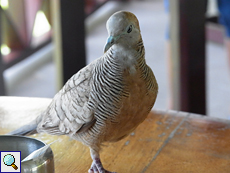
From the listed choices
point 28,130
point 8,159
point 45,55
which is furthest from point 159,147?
point 45,55

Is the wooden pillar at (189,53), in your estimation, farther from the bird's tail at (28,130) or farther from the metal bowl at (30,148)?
the metal bowl at (30,148)

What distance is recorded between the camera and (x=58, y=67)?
2123mm

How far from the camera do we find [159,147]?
1.09m

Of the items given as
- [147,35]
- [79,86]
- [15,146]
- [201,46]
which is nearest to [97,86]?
[79,86]

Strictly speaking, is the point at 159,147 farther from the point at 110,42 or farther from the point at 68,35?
the point at 68,35

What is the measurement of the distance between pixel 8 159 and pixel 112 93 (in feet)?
0.90

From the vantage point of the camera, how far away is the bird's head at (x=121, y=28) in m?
0.81

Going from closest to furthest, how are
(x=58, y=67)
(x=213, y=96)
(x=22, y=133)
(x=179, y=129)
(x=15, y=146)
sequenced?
(x=15, y=146), (x=22, y=133), (x=179, y=129), (x=58, y=67), (x=213, y=96)

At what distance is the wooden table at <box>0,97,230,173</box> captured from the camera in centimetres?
101

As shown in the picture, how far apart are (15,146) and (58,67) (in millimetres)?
1363

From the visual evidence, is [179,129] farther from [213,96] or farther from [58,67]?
[213,96]

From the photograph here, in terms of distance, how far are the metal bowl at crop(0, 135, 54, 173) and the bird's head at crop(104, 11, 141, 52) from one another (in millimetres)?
247

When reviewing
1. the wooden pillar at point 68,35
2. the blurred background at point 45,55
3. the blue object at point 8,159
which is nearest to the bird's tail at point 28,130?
the blue object at point 8,159

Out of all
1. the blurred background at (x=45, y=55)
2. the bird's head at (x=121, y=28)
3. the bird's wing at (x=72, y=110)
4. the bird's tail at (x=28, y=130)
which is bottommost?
the blurred background at (x=45, y=55)
